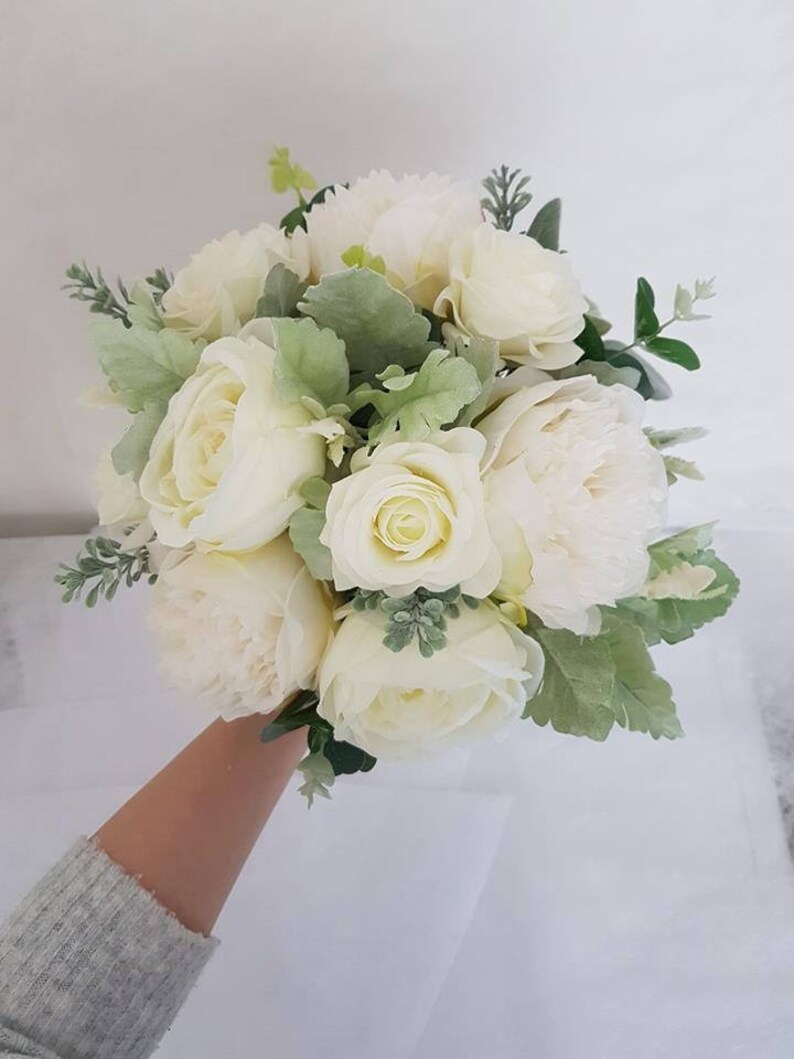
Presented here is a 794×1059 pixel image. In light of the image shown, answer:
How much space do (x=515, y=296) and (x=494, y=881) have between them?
60 cm

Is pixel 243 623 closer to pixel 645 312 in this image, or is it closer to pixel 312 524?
pixel 312 524

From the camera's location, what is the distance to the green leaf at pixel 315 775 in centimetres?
53

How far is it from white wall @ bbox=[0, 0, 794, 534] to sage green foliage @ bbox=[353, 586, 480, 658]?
0.44m

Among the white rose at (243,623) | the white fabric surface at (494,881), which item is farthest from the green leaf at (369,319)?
the white fabric surface at (494,881)

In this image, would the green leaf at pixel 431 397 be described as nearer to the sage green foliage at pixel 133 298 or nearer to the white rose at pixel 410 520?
the white rose at pixel 410 520

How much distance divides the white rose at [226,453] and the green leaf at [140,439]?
0.10 ft

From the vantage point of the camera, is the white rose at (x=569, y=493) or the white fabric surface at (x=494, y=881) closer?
the white rose at (x=569, y=493)

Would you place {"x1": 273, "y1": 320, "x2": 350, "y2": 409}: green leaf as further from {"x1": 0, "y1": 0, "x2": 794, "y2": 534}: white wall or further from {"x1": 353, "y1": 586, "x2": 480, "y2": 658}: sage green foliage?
{"x1": 0, "y1": 0, "x2": 794, "y2": 534}: white wall

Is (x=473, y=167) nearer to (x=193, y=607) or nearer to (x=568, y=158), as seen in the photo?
(x=568, y=158)

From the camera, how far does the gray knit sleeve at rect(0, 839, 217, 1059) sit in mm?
550

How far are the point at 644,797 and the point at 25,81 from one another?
83cm

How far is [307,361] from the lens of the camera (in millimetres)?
446

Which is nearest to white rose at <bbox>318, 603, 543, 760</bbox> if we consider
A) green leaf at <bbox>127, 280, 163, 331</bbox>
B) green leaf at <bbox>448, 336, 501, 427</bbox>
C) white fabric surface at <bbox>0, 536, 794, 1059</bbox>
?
green leaf at <bbox>448, 336, 501, 427</bbox>

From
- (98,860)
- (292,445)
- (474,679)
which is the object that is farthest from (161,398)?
(98,860)
